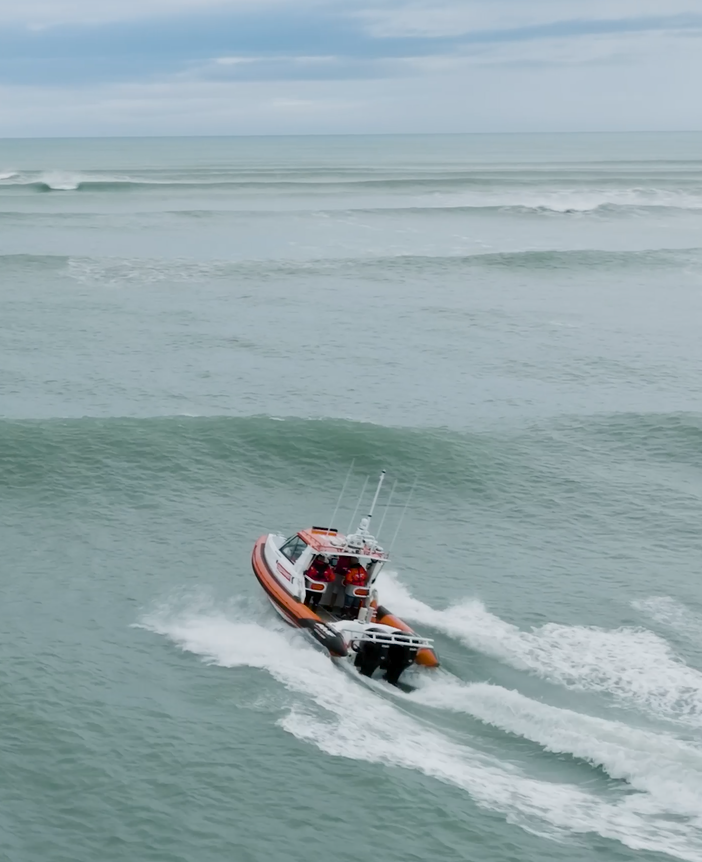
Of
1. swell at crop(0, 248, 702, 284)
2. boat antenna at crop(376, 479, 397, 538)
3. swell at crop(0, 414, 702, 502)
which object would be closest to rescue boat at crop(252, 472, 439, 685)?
boat antenna at crop(376, 479, 397, 538)

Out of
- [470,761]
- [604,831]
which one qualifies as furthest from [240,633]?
[604,831]

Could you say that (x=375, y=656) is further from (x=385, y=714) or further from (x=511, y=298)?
(x=511, y=298)

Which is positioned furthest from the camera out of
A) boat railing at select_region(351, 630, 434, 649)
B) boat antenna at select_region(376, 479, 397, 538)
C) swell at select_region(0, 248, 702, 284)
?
swell at select_region(0, 248, 702, 284)

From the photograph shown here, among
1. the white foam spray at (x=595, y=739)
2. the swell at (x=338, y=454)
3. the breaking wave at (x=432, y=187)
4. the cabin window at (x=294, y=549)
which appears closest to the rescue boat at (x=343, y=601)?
the cabin window at (x=294, y=549)

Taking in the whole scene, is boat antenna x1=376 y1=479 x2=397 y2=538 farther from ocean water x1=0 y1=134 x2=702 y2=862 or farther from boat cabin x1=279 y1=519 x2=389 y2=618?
boat cabin x1=279 y1=519 x2=389 y2=618

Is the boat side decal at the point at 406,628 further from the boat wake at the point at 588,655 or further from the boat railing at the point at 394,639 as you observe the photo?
the boat wake at the point at 588,655

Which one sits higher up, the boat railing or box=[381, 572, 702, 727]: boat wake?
the boat railing

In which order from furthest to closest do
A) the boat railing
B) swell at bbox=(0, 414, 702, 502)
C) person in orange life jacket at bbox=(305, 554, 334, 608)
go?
swell at bbox=(0, 414, 702, 502)
person in orange life jacket at bbox=(305, 554, 334, 608)
the boat railing
